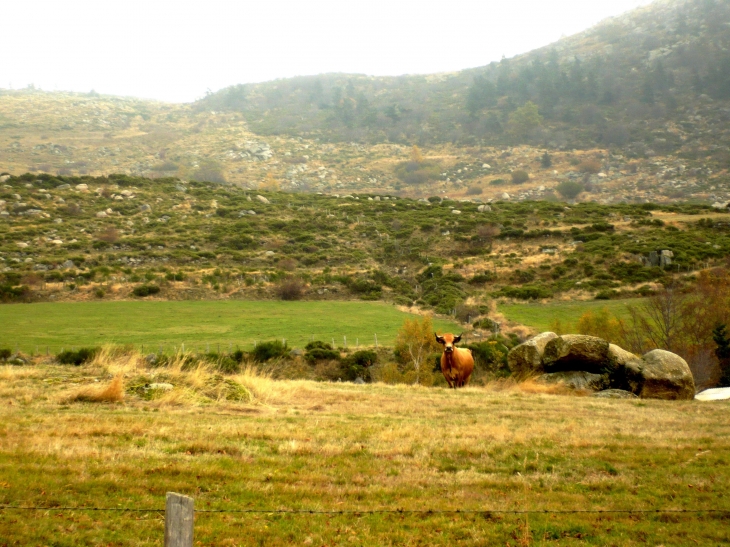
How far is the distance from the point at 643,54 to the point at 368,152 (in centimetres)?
8488

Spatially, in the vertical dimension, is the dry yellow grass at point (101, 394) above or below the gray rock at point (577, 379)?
above

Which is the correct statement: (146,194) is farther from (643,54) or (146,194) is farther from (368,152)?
(643,54)

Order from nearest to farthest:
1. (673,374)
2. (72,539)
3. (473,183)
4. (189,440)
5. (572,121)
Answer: (72,539) < (189,440) < (673,374) < (473,183) < (572,121)

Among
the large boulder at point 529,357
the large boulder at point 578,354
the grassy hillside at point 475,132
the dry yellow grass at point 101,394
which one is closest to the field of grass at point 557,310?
the large boulder at point 529,357

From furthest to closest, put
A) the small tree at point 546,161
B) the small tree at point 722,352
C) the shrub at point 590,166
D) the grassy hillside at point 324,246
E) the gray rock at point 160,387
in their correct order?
the small tree at point 546,161 < the shrub at point 590,166 < the grassy hillside at point 324,246 < the small tree at point 722,352 < the gray rock at point 160,387

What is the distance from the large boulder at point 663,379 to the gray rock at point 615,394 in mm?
522

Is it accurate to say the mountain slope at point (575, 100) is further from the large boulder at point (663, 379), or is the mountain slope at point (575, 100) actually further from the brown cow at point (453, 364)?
the brown cow at point (453, 364)

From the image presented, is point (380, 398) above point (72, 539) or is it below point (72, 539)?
below

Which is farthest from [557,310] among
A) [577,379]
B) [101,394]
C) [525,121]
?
[525,121]

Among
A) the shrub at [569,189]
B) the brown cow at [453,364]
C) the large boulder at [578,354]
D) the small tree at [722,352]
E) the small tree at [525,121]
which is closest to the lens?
the brown cow at [453,364]

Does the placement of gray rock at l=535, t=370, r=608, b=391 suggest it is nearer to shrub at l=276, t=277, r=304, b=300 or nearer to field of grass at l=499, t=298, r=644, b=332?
field of grass at l=499, t=298, r=644, b=332

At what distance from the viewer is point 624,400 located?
18.9 m

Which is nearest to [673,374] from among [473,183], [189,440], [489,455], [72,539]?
[489,455]

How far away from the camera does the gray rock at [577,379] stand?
22797mm
